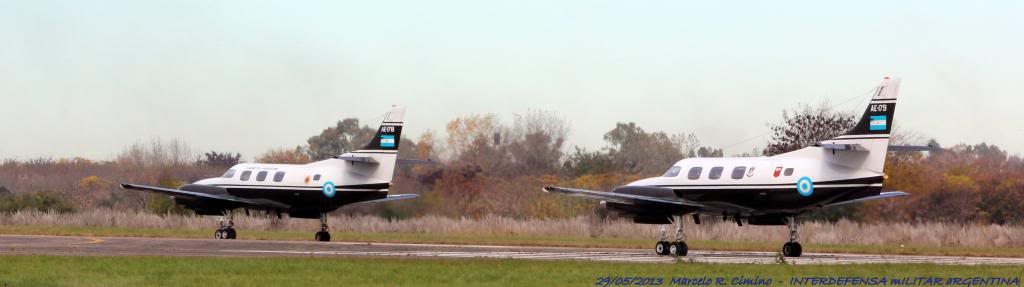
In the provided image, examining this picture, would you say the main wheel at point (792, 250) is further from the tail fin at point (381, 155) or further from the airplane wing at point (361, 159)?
the airplane wing at point (361, 159)

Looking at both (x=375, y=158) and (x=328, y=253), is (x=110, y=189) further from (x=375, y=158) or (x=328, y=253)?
(x=328, y=253)

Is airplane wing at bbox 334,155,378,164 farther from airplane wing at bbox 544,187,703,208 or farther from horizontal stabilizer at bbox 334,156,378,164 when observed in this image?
airplane wing at bbox 544,187,703,208

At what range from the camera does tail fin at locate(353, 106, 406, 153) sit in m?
50.5

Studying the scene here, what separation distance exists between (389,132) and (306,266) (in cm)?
2162

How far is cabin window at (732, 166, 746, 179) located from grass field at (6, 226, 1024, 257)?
5.08m

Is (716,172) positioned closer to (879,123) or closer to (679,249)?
(679,249)

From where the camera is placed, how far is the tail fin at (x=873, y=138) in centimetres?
3591

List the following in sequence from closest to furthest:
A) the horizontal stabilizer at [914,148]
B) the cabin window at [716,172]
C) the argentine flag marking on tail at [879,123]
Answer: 1. the argentine flag marking on tail at [879,123]
2. the horizontal stabilizer at [914,148]
3. the cabin window at [716,172]

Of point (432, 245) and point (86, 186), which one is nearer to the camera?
point (432, 245)

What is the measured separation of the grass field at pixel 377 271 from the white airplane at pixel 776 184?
580 centimetres

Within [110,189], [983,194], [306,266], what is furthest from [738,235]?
[110,189]

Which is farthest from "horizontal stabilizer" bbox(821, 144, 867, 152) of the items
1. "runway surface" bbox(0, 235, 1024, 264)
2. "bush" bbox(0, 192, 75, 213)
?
"bush" bbox(0, 192, 75, 213)

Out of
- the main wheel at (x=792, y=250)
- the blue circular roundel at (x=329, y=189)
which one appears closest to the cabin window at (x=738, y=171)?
the main wheel at (x=792, y=250)

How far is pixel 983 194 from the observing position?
178 ft
